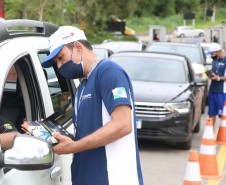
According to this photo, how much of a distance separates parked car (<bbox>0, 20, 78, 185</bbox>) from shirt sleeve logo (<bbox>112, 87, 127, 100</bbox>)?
50cm

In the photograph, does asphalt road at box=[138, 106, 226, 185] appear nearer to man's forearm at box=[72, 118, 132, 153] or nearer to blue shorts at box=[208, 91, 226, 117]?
blue shorts at box=[208, 91, 226, 117]

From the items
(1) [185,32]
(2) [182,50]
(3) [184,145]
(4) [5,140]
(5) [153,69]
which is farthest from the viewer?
(1) [185,32]

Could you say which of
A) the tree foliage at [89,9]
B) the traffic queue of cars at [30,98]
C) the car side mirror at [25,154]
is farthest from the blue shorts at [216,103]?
the tree foliage at [89,9]

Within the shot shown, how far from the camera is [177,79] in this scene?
32.9ft

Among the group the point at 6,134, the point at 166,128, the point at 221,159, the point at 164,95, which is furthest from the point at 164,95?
the point at 6,134

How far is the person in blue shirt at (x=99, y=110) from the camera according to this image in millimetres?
2857

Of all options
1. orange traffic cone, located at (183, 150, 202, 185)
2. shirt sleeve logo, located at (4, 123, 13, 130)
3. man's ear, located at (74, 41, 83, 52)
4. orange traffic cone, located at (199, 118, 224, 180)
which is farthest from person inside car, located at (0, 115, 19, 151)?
orange traffic cone, located at (199, 118, 224, 180)

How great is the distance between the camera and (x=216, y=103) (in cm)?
1041

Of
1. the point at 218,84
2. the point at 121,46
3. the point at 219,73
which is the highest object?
the point at 219,73

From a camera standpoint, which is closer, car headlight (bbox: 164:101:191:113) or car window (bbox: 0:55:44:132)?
car window (bbox: 0:55:44:132)

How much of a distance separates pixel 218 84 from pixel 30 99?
7.40 meters

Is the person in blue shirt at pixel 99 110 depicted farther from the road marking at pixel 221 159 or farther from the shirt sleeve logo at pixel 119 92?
the road marking at pixel 221 159

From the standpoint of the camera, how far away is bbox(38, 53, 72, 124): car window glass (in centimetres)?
364

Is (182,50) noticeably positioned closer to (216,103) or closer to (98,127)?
(216,103)
